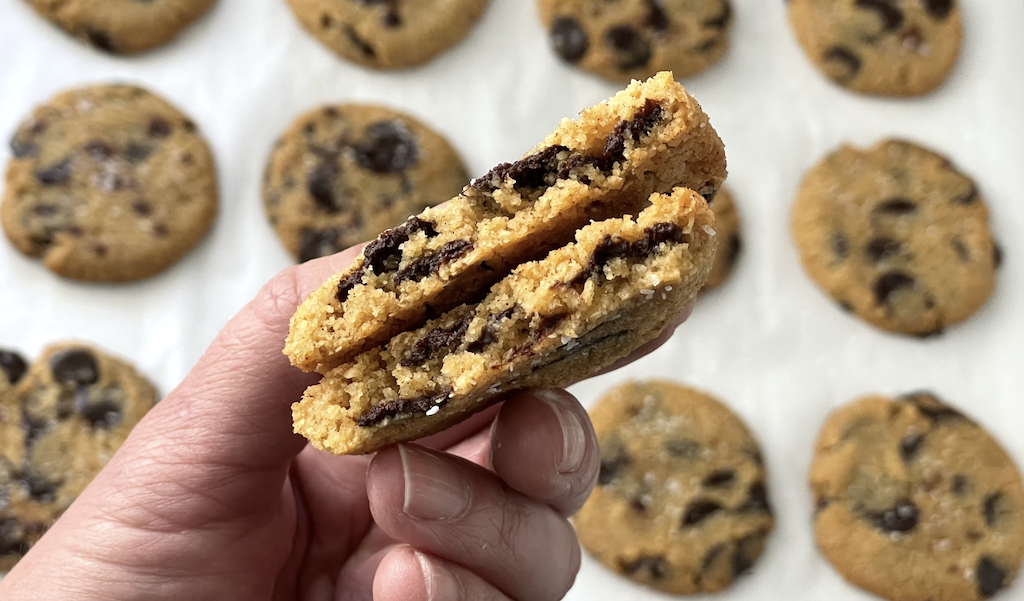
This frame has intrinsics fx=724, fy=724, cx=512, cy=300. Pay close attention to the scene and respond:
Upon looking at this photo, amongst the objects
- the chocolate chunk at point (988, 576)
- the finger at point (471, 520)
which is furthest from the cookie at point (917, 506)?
the finger at point (471, 520)

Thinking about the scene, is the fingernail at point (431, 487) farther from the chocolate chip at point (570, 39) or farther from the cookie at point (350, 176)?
the chocolate chip at point (570, 39)

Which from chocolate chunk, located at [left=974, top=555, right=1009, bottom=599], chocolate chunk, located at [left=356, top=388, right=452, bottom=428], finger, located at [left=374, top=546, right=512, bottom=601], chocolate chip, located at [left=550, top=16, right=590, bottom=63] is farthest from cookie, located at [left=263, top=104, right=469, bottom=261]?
chocolate chunk, located at [left=974, top=555, right=1009, bottom=599]

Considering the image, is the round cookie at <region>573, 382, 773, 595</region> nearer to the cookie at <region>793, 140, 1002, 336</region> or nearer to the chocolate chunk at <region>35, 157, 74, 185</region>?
the cookie at <region>793, 140, 1002, 336</region>

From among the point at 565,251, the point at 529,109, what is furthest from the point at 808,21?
the point at 565,251

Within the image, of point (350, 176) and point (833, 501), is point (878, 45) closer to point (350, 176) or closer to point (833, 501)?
point (833, 501)

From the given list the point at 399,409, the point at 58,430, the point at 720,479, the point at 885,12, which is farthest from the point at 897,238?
the point at 58,430

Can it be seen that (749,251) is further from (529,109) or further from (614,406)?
(529,109)
